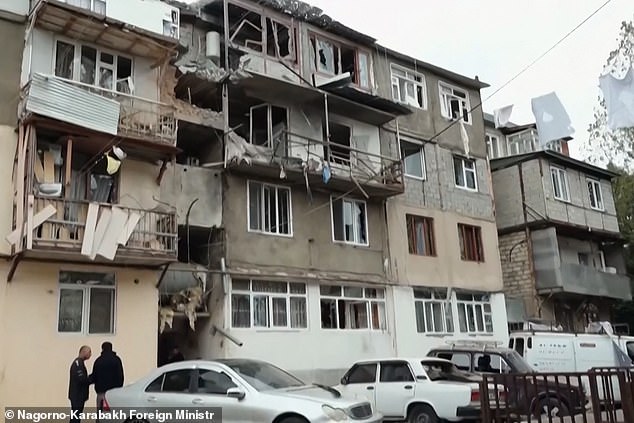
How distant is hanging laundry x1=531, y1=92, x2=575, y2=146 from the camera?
53.0ft

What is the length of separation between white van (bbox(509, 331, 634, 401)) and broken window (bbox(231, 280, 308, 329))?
20.7ft

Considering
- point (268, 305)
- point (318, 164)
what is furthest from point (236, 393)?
point (318, 164)

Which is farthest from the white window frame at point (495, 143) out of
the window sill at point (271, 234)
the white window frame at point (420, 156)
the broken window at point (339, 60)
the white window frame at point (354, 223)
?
the window sill at point (271, 234)

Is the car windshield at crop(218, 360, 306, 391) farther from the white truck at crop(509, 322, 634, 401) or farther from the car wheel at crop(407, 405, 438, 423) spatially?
the white truck at crop(509, 322, 634, 401)

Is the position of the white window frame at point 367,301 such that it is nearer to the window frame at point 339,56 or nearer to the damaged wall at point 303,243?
the damaged wall at point 303,243

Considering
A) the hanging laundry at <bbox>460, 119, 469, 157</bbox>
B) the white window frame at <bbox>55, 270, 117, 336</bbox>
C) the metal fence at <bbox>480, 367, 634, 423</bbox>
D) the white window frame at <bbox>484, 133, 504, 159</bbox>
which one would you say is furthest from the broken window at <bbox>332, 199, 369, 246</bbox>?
the white window frame at <bbox>484, 133, 504, 159</bbox>

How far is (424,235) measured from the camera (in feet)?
73.4

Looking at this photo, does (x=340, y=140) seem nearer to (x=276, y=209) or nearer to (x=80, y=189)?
(x=276, y=209)

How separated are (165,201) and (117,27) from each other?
455cm

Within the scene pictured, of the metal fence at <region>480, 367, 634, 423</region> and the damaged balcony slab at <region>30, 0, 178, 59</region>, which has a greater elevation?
the damaged balcony slab at <region>30, 0, 178, 59</region>

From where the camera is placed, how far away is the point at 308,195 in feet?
62.9

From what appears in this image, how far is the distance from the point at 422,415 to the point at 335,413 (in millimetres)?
4080

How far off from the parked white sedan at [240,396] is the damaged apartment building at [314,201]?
5.73 m

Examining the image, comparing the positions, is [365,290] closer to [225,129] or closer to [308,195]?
[308,195]
